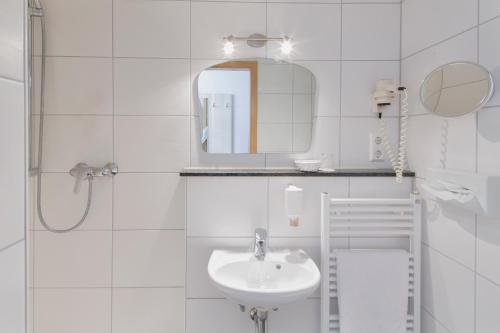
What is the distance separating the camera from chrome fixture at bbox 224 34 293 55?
1.80 m

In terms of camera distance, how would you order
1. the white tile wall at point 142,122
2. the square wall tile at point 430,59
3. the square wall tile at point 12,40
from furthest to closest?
the white tile wall at point 142,122 → the square wall tile at point 430,59 → the square wall tile at point 12,40

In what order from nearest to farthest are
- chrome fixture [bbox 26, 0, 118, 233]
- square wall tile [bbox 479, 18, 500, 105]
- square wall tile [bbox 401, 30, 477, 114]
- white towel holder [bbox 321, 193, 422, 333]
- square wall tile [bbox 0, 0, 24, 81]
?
square wall tile [bbox 0, 0, 24, 81]
square wall tile [bbox 479, 18, 500, 105]
square wall tile [bbox 401, 30, 477, 114]
white towel holder [bbox 321, 193, 422, 333]
chrome fixture [bbox 26, 0, 118, 233]

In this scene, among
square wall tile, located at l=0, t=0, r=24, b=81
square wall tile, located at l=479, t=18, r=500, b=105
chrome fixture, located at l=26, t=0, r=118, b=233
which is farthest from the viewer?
chrome fixture, located at l=26, t=0, r=118, b=233

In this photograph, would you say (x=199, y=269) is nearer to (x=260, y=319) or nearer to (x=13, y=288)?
(x=260, y=319)

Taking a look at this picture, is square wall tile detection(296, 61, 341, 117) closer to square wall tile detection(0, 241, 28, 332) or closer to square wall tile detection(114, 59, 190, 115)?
square wall tile detection(114, 59, 190, 115)

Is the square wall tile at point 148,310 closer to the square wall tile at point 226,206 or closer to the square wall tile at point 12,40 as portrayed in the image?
the square wall tile at point 226,206

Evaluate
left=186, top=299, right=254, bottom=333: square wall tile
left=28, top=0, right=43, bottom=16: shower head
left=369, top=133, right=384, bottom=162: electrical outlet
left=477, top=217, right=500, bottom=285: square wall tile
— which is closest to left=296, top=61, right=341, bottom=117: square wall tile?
left=369, top=133, right=384, bottom=162: electrical outlet

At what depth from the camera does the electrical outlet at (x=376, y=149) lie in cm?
184

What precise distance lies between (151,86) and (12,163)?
1.36 m

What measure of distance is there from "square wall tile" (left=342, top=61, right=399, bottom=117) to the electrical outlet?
0.46 feet

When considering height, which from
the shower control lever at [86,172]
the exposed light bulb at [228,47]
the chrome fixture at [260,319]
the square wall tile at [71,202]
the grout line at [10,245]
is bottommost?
the chrome fixture at [260,319]

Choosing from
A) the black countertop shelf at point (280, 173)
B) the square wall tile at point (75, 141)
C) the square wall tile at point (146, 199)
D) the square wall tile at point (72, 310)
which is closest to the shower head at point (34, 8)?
the square wall tile at point (75, 141)

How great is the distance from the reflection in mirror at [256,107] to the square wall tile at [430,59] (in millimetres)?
492

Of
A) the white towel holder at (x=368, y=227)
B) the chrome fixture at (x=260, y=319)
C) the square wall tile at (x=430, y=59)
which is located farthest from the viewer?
the white towel holder at (x=368, y=227)
